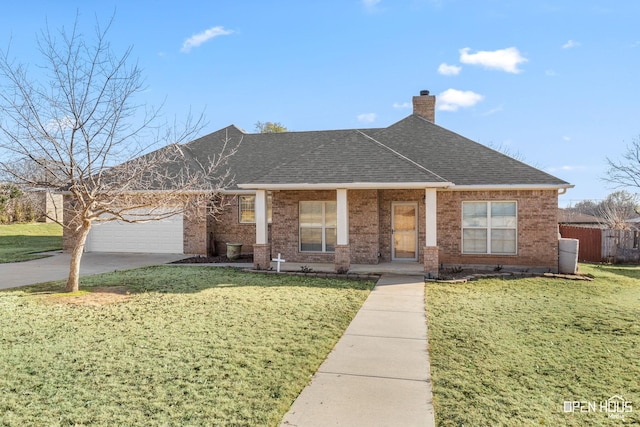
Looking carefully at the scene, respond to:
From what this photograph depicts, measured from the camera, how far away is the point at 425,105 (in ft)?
60.1

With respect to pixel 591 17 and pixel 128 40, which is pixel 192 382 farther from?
pixel 591 17

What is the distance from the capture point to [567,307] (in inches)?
325

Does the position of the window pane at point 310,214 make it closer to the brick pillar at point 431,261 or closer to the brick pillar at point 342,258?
the brick pillar at point 342,258

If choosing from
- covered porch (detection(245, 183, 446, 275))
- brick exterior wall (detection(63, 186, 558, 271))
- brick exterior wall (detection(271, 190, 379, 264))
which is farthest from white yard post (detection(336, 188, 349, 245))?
brick exterior wall (detection(271, 190, 379, 264))

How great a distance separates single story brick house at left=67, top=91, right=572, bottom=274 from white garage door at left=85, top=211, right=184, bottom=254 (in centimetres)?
348

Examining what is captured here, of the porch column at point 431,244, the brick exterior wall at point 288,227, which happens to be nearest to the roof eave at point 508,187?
the porch column at point 431,244

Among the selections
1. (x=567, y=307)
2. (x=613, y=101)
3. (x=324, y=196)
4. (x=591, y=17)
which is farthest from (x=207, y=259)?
(x=613, y=101)

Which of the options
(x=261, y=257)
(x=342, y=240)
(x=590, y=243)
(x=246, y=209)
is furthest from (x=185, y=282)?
(x=590, y=243)

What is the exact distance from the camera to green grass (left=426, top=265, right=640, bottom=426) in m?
3.98

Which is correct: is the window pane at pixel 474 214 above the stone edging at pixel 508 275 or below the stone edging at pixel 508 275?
above

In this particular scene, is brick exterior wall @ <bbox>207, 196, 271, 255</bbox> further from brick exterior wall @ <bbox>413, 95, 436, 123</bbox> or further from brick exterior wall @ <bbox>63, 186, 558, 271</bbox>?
brick exterior wall @ <bbox>413, 95, 436, 123</bbox>

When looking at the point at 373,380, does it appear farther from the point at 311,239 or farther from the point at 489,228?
the point at 489,228

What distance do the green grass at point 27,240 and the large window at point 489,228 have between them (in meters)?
17.6

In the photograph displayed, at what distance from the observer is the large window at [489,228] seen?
44.8 ft
